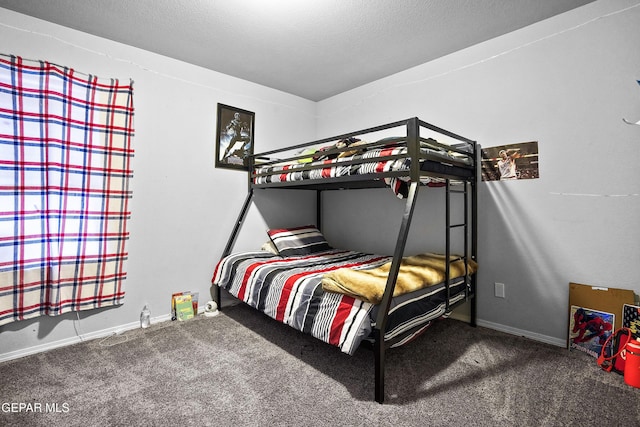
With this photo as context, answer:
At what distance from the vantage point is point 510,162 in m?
2.29

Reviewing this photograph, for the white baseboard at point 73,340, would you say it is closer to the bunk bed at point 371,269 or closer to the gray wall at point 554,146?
the bunk bed at point 371,269

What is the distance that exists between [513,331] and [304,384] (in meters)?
1.64

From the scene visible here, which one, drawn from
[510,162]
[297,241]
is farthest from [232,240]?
[510,162]

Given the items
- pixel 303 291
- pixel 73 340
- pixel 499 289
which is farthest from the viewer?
pixel 499 289

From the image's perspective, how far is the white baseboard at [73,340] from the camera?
1.99 metres

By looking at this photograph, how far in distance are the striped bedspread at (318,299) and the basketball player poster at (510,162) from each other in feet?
2.83

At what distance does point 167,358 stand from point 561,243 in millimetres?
2696

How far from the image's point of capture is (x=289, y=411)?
1449 mm

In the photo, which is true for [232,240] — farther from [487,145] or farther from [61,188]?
[487,145]

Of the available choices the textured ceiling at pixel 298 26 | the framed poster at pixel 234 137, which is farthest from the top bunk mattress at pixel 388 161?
the textured ceiling at pixel 298 26

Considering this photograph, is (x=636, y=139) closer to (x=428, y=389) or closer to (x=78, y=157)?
(x=428, y=389)

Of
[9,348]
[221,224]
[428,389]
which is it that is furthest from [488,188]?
[9,348]

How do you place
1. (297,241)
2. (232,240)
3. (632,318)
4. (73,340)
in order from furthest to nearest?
(297,241)
(232,240)
(73,340)
(632,318)

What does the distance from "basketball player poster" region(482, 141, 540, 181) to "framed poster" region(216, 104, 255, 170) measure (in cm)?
215
